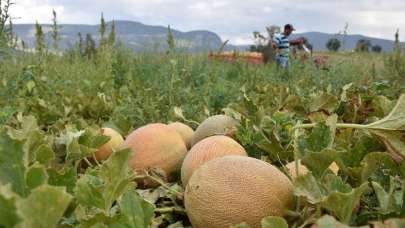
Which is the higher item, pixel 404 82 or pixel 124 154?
pixel 124 154

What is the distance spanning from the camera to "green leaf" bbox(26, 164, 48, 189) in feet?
2.89

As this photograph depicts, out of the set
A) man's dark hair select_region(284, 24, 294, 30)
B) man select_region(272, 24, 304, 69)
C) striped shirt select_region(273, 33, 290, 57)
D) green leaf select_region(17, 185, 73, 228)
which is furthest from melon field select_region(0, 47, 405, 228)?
man's dark hair select_region(284, 24, 294, 30)

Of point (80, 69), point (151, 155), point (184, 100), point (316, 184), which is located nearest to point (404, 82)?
point (184, 100)

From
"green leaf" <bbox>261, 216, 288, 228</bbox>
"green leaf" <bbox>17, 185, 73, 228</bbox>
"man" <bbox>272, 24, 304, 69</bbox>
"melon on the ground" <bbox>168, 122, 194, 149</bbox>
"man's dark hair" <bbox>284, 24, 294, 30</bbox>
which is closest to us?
"green leaf" <bbox>17, 185, 73, 228</bbox>

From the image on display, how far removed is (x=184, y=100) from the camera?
405 centimetres

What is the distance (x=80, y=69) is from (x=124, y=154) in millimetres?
4828

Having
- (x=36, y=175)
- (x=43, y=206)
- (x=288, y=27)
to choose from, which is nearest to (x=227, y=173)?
(x=36, y=175)

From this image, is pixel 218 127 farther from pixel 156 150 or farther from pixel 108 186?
pixel 108 186

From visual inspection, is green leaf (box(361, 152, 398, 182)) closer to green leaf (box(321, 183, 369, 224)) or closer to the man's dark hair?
green leaf (box(321, 183, 369, 224))

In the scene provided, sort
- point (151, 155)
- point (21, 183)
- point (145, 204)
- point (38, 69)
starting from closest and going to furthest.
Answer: point (21, 183) < point (145, 204) < point (151, 155) < point (38, 69)

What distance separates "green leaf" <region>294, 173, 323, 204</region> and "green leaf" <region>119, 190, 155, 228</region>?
27 cm

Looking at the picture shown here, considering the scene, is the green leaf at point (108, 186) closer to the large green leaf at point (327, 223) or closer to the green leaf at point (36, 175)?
the green leaf at point (36, 175)

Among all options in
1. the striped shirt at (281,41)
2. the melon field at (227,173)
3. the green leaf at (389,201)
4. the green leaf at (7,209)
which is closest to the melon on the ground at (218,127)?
the melon field at (227,173)

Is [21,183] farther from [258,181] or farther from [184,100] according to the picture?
[184,100]
